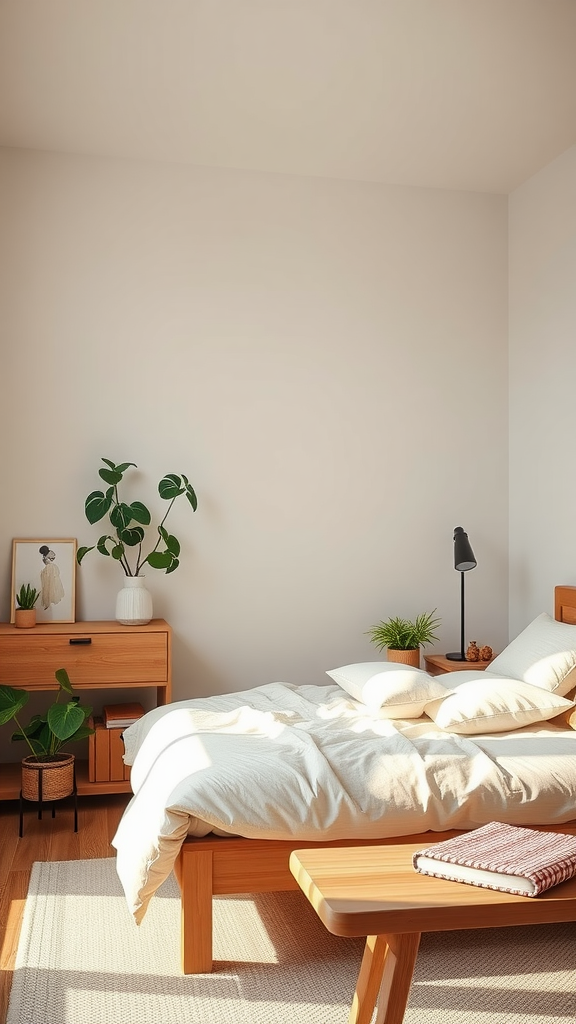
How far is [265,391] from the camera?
178 inches

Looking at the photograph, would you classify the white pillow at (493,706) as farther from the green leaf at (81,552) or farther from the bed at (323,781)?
the green leaf at (81,552)

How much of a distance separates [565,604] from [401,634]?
768mm

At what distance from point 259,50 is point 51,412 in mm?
1848

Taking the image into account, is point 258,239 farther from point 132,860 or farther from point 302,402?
point 132,860

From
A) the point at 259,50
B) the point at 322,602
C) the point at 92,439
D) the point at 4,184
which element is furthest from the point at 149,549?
the point at 259,50

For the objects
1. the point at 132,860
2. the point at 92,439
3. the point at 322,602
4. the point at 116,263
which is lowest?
the point at 132,860

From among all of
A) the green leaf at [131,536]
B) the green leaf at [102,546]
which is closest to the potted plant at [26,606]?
the green leaf at [102,546]

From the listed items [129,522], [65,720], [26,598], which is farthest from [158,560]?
[65,720]

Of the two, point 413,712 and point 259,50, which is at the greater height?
point 259,50

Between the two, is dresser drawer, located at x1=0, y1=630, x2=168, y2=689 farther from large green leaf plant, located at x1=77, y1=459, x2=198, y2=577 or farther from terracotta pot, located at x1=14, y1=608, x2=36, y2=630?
large green leaf plant, located at x1=77, y1=459, x2=198, y2=577

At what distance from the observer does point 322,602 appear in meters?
4.59

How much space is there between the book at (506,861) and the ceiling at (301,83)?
266 cm

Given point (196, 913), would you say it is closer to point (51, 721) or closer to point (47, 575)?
point (51, 721)

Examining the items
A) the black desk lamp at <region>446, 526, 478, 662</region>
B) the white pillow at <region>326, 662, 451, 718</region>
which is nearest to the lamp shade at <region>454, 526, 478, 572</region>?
the black desk lamp at <region>446, 526, 478, 662</region>
